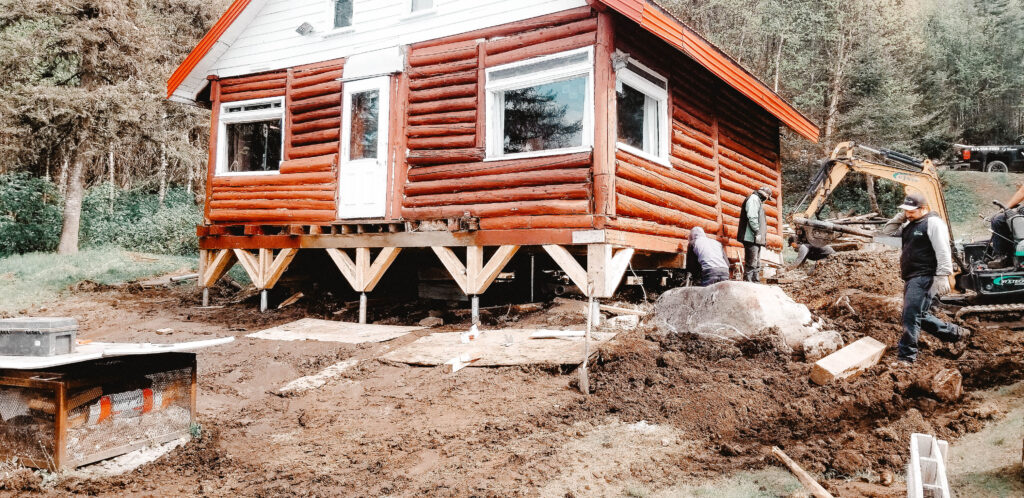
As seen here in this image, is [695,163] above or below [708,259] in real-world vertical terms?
above

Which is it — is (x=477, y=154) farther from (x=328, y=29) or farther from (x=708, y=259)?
(x=328, y=29)

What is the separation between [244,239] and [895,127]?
25.9 m

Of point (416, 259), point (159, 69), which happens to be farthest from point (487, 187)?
point (159, 69)

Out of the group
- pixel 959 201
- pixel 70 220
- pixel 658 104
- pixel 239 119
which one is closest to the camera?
pixel 658 104

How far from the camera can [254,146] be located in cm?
1148

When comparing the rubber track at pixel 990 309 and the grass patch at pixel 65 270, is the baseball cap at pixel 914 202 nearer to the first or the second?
the rubber track at pixel 990 309

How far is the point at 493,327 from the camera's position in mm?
8531

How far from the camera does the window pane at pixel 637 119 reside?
8.59 meters

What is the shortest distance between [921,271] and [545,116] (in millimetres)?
4774

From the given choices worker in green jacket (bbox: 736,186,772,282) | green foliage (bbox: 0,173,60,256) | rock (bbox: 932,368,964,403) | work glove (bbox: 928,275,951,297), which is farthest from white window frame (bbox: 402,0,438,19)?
green foliage (bbox: 0,173,60,256)

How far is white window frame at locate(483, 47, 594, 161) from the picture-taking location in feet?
26.3

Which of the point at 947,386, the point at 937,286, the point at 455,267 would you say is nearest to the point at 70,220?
the point at 455,267

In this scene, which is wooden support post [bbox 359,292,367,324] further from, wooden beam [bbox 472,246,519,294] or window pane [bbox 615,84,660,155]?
window pane [bbox 615,84,660,155]

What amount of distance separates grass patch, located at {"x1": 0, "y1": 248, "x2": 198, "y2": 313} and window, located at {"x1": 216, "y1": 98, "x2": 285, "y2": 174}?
14.7ft
